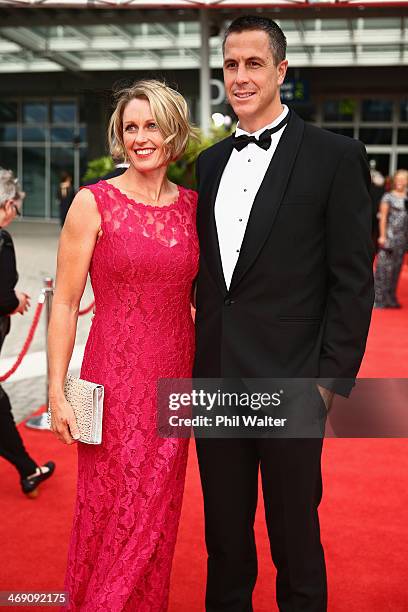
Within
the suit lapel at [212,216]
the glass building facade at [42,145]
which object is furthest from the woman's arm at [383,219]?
the glass building facade at [42,145]

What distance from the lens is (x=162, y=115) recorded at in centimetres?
241

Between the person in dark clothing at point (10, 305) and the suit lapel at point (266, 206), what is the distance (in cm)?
199

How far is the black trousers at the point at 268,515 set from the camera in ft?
8.10

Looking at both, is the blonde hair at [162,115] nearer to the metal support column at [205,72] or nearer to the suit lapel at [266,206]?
the suit lapel at [266,206]

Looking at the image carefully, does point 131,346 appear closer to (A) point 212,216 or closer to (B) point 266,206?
(A) point 212,216

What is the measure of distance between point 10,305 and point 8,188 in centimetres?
62

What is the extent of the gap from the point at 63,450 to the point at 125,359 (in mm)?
2866

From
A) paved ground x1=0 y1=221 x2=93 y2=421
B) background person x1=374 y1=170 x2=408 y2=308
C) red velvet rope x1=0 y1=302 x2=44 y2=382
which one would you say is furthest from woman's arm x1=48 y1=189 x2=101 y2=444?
background person x1=374 y1=170 x2=408 y2=308

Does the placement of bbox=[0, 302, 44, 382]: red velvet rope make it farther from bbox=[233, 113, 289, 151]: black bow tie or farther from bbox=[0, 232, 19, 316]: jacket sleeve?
bbox=[233, 113, 289, 151]: black bow tie

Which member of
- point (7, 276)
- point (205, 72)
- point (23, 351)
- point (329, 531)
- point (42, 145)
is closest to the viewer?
point (329, 531)

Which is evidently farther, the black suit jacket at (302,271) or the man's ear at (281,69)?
the man's ear at (281,69)

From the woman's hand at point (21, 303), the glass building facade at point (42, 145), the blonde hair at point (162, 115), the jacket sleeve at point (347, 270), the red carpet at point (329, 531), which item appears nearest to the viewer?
the jacket sleeve at point (347, 270)

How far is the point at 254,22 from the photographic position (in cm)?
237

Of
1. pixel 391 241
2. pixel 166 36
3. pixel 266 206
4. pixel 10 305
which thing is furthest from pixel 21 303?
pixel 166 36
